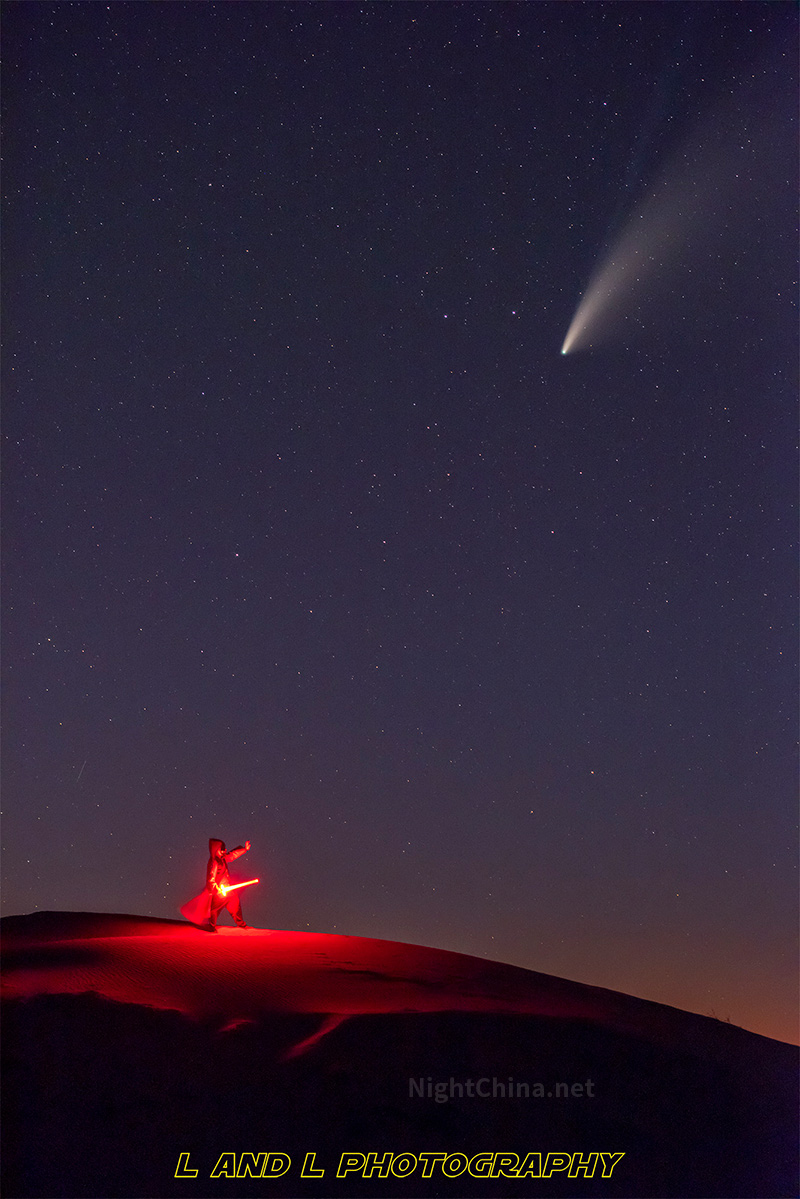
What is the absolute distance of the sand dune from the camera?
263 inches

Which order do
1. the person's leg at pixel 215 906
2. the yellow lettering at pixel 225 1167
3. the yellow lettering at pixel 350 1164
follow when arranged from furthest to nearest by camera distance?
1. the person's leg at pixel 215 906
2. the yellow lettering at pixel 350 1164
3. the yellow lettering at pixel 225 1167

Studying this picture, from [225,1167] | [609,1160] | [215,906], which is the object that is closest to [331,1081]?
[225,1167]

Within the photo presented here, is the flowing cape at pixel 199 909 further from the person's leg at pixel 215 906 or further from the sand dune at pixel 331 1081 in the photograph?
the sand dune at pixel 331 1081

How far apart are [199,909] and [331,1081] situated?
Result: 517 cm

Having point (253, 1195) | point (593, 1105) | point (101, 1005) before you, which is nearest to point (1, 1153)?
point (101, 1005)

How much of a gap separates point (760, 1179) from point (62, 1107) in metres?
6.06

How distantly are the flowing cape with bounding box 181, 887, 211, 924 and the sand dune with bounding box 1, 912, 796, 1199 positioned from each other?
205 centimetres

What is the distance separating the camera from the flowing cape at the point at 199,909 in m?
11.8

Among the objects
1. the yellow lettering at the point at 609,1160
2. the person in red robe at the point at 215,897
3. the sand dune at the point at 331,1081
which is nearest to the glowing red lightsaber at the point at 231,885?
the person in red robe at the point at 215,897

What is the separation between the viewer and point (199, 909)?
11836 mm

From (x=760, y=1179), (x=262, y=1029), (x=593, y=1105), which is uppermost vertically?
(x=262, y=1029)

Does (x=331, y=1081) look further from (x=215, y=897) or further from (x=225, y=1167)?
(x=215, y=897)

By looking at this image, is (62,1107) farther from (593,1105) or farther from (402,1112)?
(593,1105)

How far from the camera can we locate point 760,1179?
7562mm
